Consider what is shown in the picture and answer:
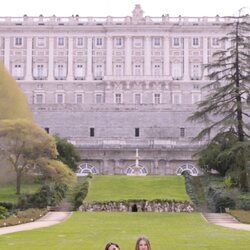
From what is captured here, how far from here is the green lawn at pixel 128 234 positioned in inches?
802

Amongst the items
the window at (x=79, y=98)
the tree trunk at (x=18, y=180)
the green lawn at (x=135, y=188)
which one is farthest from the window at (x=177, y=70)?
the tree trunk at (x=18, y=180)

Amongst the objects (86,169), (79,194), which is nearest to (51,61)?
(86,169)

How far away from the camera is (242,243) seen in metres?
21.4

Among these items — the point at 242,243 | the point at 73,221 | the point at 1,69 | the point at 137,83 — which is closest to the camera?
the point at 242,243

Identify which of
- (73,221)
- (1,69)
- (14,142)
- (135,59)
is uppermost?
(135,59)

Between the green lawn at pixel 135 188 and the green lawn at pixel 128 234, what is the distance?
313 inches

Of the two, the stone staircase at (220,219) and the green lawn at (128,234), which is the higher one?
the green lawn at (128,234)

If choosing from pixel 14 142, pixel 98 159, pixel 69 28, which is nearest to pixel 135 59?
pixel 69 28

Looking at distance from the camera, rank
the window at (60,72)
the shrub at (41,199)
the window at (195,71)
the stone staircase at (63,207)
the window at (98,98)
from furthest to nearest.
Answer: the window at (60,72), the window at (195,71), the window at (98,98), the shrub at (41,199), the stone staircase at (63,207)

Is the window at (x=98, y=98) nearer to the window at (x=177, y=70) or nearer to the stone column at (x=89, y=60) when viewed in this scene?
the stone column at (x=89, y=60)

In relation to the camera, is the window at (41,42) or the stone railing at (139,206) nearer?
the stone railing at (139,206)

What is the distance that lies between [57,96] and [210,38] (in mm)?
21051

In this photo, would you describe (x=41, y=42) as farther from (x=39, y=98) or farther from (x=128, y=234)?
(x=128, y=234)

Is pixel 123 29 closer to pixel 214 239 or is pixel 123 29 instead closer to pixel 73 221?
pixel 73 221
